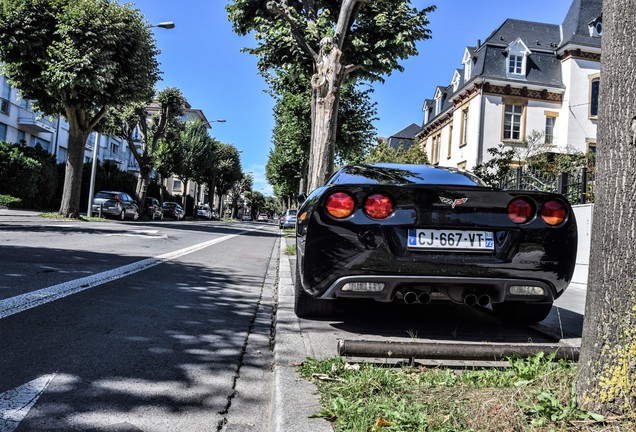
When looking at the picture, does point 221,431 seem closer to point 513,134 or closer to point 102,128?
point 102,128

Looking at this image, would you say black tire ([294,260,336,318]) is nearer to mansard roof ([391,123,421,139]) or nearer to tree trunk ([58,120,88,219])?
tree trunk ([58,120,88,219])

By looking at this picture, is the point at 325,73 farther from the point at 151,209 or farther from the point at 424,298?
the point at 151,209

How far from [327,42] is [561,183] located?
18.1 feet

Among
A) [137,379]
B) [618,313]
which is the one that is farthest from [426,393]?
[137,379]

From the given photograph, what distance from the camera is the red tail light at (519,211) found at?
349 cm

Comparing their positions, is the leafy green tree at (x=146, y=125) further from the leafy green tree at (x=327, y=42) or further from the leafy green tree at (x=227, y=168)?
the leafy green tree at (x=227, y=168)

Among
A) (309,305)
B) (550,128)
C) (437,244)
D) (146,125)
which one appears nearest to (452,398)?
(437,244)

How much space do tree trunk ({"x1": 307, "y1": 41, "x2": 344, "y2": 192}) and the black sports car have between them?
23.5 ft

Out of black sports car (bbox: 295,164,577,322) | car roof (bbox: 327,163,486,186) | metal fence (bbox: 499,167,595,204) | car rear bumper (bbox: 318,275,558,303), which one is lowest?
car rear bumper (bbox: 318,275,558,303)

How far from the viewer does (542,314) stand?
13.8 ft

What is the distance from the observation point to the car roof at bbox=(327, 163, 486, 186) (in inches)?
157

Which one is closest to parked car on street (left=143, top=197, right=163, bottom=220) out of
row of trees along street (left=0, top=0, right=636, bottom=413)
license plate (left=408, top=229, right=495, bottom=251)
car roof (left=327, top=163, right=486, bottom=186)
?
row of trees along street (left=0, top=0, right=636, bottom=413)

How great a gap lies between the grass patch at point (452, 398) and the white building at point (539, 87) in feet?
78.8

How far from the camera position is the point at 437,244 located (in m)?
3.40
